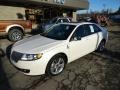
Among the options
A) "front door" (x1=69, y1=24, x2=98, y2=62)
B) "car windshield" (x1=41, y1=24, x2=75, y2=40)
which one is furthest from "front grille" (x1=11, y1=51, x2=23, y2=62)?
"front door" (x1=69, y1=24, x2=98, y2=62)

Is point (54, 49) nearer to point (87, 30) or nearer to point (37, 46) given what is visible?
point (37, 46)

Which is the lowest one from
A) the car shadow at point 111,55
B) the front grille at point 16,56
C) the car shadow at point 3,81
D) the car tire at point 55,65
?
the car shadow at point 3,81

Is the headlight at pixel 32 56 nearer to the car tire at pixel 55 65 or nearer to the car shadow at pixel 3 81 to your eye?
the car tire at pixel 55 65

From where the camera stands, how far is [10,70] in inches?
197

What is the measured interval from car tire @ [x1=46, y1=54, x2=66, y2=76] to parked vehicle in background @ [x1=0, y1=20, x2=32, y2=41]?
5483 mm

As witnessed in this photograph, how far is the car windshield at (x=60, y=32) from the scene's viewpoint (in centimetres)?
506

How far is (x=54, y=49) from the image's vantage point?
14.3ft

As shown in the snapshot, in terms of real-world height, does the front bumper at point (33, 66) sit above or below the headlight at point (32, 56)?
below

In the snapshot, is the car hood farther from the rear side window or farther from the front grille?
the rear side window

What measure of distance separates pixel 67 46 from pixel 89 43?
139 centimetres

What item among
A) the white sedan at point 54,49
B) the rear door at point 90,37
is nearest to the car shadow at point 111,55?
the rear door at point 90,37

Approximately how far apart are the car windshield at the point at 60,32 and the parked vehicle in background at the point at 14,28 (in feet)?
14.1

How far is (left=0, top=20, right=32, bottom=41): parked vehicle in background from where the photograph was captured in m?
8.90

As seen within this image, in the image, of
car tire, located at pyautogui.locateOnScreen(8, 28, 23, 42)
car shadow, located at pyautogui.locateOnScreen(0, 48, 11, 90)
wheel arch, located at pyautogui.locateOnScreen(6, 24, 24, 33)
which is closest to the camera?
car shadow, located at pyautogui.locateOnScreen(0, 48, 11, 90)
